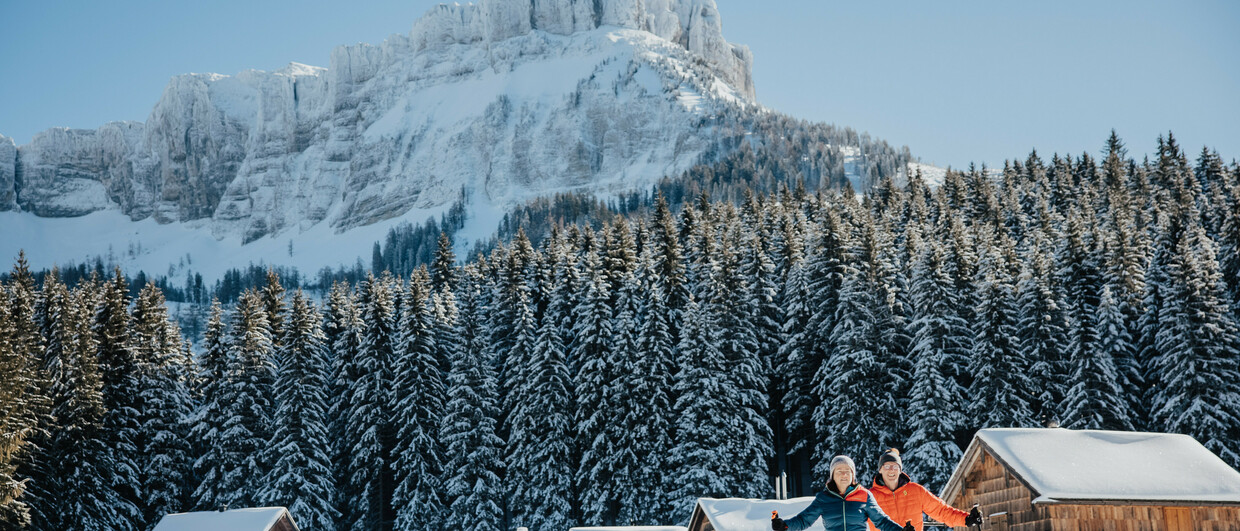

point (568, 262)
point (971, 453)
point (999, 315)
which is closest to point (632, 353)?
point (568, 262)

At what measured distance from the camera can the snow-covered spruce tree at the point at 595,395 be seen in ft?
163

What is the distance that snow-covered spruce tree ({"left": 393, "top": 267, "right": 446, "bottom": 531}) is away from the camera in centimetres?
5078

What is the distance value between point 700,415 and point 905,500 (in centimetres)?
3835

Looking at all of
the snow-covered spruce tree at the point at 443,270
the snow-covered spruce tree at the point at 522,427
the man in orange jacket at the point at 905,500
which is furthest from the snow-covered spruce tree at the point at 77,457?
the man in orange jacket at the point at 905,500

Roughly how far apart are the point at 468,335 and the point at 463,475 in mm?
7495

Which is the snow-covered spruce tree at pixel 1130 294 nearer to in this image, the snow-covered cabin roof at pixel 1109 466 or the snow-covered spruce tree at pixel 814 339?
the snow-covered spruce tree at pixel 814 339

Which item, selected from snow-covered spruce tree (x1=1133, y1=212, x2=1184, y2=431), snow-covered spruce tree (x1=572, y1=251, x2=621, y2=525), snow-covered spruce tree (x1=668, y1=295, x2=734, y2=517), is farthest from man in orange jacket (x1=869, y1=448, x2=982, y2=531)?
snow-covered spruce tree (x1=1133, y1=212, x2=1184, y2=431)

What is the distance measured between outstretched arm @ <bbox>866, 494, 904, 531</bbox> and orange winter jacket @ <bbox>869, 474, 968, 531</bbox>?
3.58 feet

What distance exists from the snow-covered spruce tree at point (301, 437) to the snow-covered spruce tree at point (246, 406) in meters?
0.56

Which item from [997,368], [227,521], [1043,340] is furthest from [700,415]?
[227,521]

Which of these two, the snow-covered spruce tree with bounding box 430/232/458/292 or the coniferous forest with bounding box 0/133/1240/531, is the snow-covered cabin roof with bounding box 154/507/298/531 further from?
the snow-covered spruce tree with bounding box 430/232/458/292

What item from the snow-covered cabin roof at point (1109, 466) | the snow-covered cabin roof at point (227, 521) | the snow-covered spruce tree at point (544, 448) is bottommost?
the snow-covered spruce tree at point (544, 448)

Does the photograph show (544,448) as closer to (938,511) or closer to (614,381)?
(614,381)

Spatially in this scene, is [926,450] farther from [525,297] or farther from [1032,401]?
[525,297]
